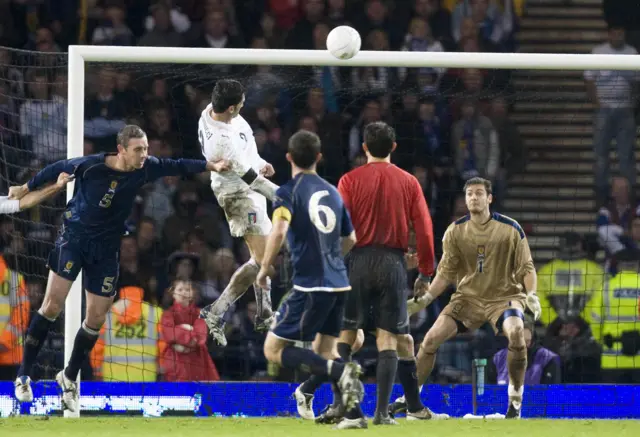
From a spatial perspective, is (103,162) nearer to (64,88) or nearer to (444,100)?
(64,88)

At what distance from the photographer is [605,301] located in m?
13.4

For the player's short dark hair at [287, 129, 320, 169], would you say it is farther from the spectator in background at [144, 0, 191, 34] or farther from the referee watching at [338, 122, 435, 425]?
the spectator in background at [144, 0, 191, 34]

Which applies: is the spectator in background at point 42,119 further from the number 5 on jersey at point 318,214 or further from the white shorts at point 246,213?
the number 5 on jersey at point 318,214

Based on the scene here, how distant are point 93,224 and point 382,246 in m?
2.11

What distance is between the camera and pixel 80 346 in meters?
10.4

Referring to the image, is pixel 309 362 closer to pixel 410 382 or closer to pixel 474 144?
pixel 410 382

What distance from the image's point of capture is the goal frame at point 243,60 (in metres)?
11.0

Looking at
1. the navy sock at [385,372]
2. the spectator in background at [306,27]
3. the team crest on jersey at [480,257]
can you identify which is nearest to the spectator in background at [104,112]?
the spectator in background at [306,27]

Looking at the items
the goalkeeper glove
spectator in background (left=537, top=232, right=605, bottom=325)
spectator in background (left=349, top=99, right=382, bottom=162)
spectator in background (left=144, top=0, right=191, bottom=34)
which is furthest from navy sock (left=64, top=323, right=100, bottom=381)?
spectator in background (left=144, top=0, right=191, bottom=34)

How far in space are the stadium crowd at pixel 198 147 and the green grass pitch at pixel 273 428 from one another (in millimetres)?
1946

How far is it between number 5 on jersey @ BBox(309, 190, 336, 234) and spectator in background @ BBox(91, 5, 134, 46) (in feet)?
23.4

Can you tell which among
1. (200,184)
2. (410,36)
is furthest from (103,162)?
(410,36)

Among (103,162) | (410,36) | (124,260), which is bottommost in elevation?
(124,260)

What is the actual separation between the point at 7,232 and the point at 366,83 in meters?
3.47
